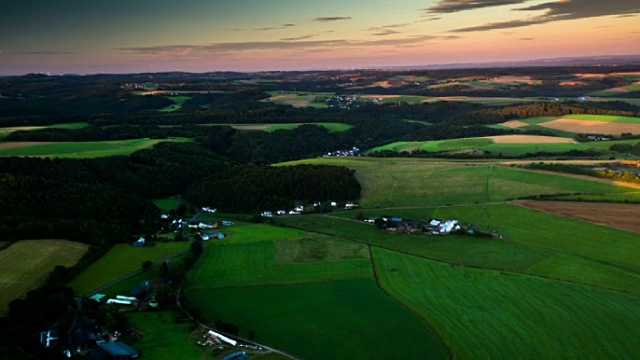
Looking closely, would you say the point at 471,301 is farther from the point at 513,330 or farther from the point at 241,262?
the point at 241,262

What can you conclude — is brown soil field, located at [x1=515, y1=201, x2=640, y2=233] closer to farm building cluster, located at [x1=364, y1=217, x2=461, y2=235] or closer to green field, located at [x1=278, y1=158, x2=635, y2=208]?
green field, located at [x1=278, y1=158, x2=635, y2=208]

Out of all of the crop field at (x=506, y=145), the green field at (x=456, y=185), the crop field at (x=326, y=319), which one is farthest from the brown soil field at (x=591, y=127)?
the crop field at (x=326, y=319)

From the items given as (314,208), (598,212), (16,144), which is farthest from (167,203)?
(598,212)

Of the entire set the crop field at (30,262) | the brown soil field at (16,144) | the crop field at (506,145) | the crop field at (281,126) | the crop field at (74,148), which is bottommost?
the crop field at (506,145)

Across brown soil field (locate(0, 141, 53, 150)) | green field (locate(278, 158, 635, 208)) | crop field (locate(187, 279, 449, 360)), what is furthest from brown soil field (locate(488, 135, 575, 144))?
brown soil field (locate(0, 141, 53, 150))

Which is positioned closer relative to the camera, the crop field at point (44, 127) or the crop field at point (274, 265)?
the crop field at point (274, 265)

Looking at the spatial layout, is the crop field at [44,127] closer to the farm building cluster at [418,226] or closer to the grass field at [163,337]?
the farm building cluster at [418,226]

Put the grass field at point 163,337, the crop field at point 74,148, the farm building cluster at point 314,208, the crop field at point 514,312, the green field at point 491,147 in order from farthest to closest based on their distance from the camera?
the green field at point 491,147 → the crop field at point 74,148 → the farm building cluster at point 314,208 → the crop field at point 514,312 → the grass field at point 163,337
